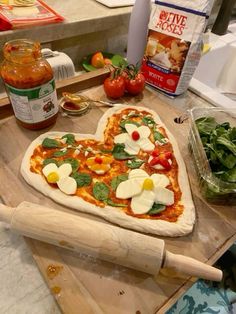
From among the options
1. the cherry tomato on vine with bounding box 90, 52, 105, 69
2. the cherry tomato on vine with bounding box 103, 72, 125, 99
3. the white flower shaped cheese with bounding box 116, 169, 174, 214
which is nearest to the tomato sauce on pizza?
the white flower shaped cheese with bounding box 116, 169, 174, 214

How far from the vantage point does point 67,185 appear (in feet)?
2.39

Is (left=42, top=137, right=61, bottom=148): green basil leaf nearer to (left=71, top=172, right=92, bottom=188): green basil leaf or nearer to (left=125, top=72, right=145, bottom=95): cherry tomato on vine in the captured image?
(left=71, top=172, right=92, bottom=188): green basil leaf

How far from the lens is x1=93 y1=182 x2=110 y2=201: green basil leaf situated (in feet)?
2.35

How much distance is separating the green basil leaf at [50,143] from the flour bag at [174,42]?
0.50 m

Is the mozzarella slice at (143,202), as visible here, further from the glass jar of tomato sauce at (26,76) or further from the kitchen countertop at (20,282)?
the glass jar of tomato sauce at (26,76)

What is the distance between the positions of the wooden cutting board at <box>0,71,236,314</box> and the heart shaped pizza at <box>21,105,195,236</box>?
0.11 ft

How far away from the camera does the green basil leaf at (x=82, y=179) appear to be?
2.45ft

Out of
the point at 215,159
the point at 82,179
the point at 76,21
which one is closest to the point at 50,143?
the point at 82,179

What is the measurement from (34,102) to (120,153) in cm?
30

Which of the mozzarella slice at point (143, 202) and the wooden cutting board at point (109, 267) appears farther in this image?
the mozzarella slice at point (143, 202)

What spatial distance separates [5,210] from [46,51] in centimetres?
66

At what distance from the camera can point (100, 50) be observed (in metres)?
1.32

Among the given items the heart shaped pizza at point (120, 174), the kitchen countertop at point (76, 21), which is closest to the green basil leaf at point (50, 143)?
the heart shaped pizza at point (120, 174)

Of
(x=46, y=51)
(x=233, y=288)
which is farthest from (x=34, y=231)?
(x=233, y=288)
